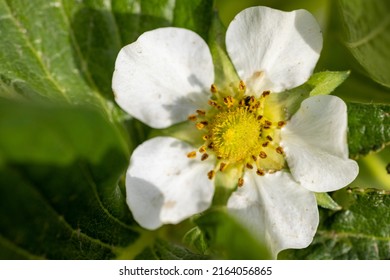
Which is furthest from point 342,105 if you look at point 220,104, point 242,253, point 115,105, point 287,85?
point 115,105

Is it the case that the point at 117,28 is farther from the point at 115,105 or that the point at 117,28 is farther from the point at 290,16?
the point at 290,16

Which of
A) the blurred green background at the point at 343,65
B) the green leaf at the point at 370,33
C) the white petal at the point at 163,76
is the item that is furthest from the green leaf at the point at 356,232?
the white petal at the point at 163,76

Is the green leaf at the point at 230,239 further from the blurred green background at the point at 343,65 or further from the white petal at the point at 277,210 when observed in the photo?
the blurred green background at the point at 343,65

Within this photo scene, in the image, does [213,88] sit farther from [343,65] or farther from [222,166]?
[343,65]

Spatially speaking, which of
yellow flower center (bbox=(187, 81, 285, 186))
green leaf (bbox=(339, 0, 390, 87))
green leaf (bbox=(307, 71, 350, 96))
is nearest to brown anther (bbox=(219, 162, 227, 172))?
yellow flower center (bbox=(187, 81, 285, 186))

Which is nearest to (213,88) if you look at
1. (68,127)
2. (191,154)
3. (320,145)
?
(191,154)

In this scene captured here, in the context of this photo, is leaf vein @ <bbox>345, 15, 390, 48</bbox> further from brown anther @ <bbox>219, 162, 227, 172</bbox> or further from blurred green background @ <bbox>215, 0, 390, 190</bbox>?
brown anther @ <bbox>219, 162, 227, 172</bbox>

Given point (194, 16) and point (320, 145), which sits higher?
point (194, 16)
